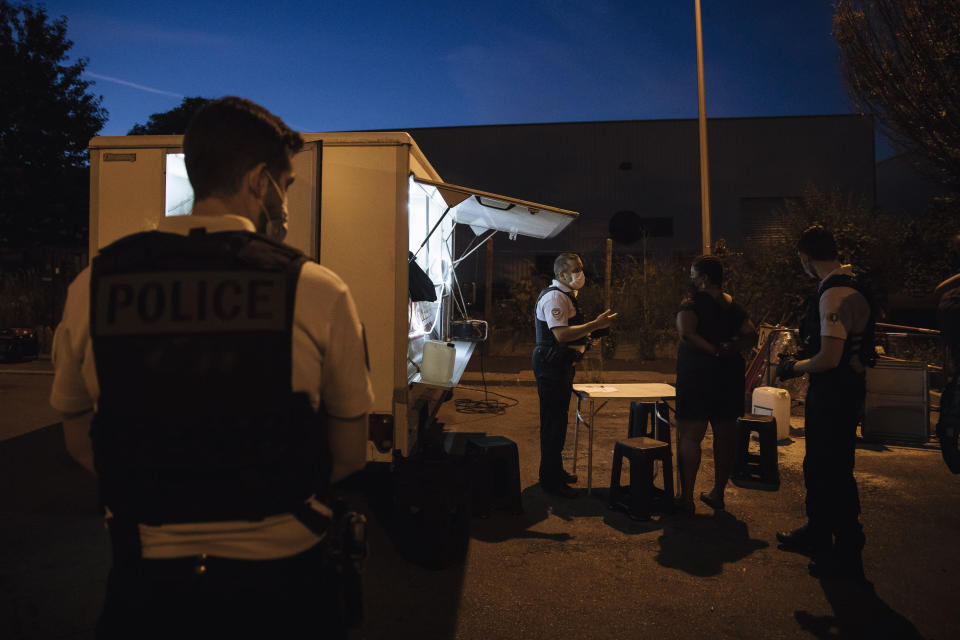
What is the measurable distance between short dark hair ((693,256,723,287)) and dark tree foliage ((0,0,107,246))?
2405 cm

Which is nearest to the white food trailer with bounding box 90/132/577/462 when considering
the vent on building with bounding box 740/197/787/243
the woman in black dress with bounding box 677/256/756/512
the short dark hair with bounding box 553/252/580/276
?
the short dark hair with bounding box 553/252/580/276

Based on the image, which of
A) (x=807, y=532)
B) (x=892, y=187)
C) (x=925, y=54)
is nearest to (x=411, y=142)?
(x=807, y=532)

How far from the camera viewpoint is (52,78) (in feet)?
72.2

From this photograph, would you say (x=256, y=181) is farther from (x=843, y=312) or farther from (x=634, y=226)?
(x=634, y=226)

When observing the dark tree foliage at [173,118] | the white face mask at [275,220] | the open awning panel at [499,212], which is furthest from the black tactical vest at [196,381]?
the dark tree foliage at [173,118]

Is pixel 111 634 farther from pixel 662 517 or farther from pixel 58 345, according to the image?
pixel 662 517

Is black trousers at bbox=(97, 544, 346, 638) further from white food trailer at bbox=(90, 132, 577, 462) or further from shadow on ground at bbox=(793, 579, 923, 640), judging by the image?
shadow on ground at bbox=(793, 579, 923, 640)

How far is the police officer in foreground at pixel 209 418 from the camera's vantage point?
1240 millimetres

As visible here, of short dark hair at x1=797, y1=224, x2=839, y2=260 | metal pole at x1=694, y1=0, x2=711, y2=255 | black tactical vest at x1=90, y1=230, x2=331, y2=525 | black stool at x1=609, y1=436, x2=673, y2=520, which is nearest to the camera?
black tactical vest at x1=90, y1=230, x2=331, y2=525

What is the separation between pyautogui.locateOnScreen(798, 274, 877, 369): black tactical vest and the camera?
3516mm

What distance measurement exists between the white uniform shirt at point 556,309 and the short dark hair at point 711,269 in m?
1.04

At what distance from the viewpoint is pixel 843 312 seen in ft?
11.4

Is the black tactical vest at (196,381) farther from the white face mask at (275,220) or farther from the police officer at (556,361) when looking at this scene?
the police officer at (556,361)

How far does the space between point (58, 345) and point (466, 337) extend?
6.86m
